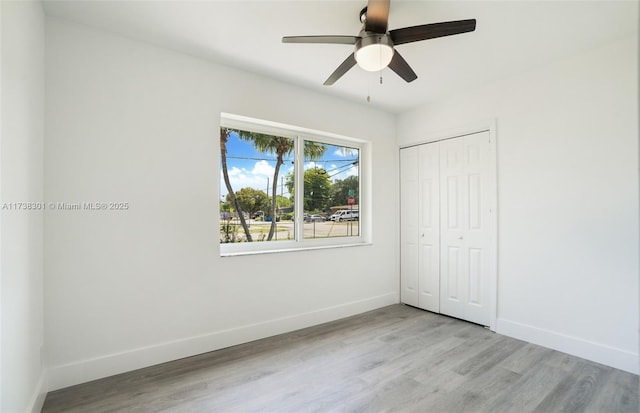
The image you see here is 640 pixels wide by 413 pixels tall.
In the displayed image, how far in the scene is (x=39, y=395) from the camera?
1.95 meters

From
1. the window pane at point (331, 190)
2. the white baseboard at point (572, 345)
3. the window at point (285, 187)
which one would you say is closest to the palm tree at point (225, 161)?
the window at point (285, 187)

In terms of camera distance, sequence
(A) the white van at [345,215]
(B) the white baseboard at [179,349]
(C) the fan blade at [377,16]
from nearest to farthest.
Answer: (C) the fan blade at [377,16]
(B) the white baseboard at [179,349]
(A) the white van at [345,215]

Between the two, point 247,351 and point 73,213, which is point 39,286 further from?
point 247,351

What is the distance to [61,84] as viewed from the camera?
2.21 metres

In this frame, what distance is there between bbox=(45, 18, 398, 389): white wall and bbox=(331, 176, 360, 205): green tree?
1.02 meters

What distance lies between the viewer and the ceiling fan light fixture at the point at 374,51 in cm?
189

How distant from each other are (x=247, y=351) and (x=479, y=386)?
72.0 inches

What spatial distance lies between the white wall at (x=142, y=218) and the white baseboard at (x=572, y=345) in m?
2.07

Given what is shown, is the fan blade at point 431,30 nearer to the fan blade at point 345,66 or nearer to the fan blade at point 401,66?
the fan blade at point 401,66

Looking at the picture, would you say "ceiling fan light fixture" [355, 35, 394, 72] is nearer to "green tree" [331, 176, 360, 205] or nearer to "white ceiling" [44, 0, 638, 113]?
"white ceiling" [44, 0, 638, 113]

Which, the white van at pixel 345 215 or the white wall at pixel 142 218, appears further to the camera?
the white van at pixel 345 215

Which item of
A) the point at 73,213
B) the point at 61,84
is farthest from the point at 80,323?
the point at 61,84

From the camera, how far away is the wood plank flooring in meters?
1.99

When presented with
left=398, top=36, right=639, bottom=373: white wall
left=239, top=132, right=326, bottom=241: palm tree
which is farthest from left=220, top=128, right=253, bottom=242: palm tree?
left=398, top=36, right=639, bottom=373: white wall
